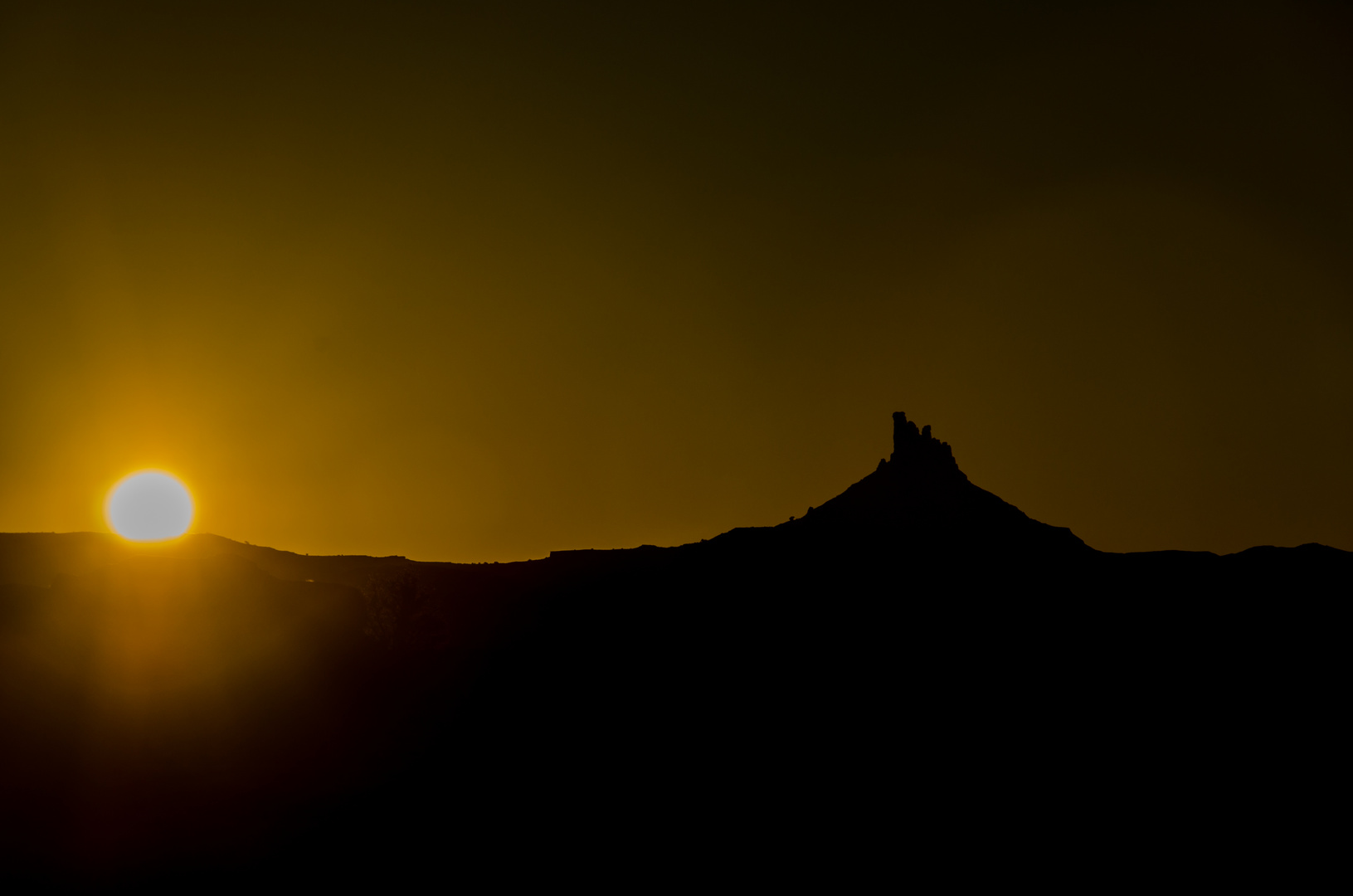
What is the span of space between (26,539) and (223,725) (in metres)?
162

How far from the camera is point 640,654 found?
6569cm

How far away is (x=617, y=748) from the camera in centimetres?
4612

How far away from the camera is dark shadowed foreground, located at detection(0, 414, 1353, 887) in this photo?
125ft

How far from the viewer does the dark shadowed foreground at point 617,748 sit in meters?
38.2

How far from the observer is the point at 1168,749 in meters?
55.8

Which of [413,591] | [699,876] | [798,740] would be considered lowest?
[699,876]

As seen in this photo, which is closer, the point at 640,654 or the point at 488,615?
the point at 640,654

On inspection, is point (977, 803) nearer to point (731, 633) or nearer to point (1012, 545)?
point (731, 633)

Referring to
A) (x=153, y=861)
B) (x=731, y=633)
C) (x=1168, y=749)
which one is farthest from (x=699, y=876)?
(x=731, y=633)

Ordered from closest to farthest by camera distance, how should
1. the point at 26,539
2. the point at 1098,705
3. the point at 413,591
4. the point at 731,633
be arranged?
the point at 1098,705 < the point at 731,633 < the point at 413,591 < the point at 26,539

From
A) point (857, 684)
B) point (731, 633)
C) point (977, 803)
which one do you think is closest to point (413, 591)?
point (731, 633)

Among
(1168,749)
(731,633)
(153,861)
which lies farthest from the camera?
(731,633)

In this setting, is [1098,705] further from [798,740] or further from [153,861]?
[153,861]

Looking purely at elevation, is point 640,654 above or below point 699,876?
above
